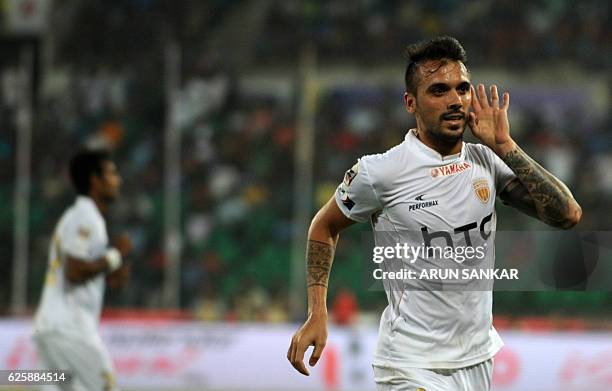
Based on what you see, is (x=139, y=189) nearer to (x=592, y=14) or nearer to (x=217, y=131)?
(x=217, y=131)

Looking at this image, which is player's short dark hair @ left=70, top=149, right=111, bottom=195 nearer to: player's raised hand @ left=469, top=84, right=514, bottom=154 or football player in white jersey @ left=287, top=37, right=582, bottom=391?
football player in white jersey @ left=287, top=37, right=582, bottom=391

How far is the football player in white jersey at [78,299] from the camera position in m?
7.29

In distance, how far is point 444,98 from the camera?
4.48 metres

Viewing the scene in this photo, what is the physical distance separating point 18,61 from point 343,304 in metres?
9.34

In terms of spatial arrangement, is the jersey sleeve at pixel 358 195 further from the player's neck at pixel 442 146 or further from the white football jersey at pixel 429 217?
the player's neck at pixel 442 146

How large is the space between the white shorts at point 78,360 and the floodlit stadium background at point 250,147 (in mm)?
3926

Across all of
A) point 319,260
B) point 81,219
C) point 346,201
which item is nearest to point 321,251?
point 319,260

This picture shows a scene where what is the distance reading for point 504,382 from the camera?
10898 millimetres

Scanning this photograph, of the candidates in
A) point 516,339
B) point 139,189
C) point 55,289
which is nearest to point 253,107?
point 139,189

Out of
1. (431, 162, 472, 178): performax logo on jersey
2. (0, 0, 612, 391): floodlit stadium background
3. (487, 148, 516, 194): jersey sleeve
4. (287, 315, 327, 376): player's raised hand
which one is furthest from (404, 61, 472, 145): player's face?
(0, 0, 612, 391): floodlit stadium background

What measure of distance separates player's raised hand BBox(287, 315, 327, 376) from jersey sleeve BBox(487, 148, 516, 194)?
3.16 ft

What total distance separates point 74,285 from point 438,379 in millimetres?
3729

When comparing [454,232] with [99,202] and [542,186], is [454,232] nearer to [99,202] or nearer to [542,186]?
[542,186]

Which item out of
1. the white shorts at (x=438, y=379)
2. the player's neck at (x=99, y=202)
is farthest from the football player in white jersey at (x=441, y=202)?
the player's neck at (x=99, y=202)
